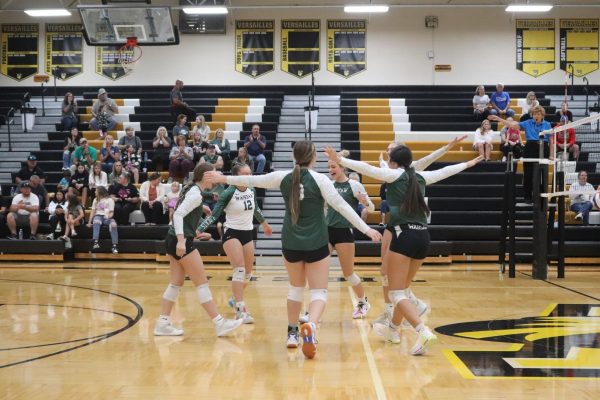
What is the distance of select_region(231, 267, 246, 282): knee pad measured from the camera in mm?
8094

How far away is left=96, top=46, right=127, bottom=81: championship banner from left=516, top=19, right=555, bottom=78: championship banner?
1315 cm

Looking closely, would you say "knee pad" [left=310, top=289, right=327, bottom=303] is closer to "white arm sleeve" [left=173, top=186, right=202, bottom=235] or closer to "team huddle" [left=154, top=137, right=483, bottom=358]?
"team huddle" [left=154, top=137, right=483, bottom=358]

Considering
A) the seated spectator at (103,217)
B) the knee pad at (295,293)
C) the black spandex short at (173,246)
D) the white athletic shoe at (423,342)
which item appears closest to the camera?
the white athletic shoe at (423,342)

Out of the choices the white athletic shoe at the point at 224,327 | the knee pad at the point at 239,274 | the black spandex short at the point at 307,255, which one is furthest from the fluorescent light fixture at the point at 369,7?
the black spandex short at the point at 307,255

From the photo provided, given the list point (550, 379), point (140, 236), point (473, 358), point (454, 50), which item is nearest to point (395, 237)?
point (473, 358)

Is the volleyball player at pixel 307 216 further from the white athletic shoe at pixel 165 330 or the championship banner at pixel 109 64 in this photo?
the championship banner at pixel 109 64

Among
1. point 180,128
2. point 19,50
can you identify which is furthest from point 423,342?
point 19,50

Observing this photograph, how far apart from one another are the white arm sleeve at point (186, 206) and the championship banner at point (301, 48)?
17.2 meters

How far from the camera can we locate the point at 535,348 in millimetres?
6469

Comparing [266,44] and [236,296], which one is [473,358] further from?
[266,44]

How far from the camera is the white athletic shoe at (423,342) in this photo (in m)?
6.03

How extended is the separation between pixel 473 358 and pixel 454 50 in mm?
18674

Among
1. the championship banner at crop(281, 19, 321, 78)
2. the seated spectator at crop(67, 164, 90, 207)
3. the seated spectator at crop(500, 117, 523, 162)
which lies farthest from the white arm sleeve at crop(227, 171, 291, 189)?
the championship banner at crop(281, 19, 321, 78)

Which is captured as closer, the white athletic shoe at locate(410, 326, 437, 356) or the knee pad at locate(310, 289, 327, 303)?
the white athletic shoe at locate(410, 326, 437, 356)
